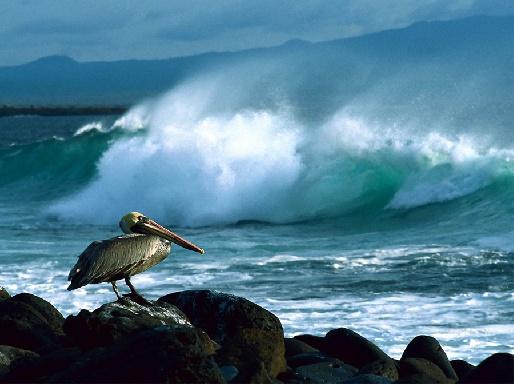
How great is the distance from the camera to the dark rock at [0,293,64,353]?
27.8ft

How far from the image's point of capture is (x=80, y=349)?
753cm

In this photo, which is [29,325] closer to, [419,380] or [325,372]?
[325,372]

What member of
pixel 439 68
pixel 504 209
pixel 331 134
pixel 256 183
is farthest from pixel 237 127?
pixel 439 68

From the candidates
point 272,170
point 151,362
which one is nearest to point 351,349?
point 151,362

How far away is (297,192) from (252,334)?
1633 cm

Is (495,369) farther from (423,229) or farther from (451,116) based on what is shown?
(451,116)

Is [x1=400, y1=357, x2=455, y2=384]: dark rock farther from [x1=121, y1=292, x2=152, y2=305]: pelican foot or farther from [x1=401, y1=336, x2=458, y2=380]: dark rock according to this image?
[x1=121, y1=292, x2=152, y2=305]: pelican foot

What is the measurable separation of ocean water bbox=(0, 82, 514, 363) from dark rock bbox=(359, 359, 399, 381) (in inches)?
67.7

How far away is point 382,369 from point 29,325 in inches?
106

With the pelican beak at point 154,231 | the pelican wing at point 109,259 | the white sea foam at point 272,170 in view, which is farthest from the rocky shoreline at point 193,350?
the white sea foam at point 272,170

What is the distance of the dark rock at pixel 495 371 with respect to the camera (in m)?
6.87

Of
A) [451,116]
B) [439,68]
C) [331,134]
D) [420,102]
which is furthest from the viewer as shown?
[439,68]

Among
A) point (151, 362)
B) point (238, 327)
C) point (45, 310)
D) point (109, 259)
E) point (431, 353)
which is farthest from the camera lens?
point (45, 310)

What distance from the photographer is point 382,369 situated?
7805 mm
